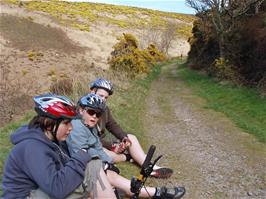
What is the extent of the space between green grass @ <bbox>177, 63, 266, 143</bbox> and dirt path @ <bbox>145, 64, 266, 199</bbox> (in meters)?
0.31

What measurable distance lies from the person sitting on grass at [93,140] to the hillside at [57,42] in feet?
39.8

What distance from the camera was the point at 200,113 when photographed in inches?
529

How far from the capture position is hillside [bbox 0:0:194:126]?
87.4ft

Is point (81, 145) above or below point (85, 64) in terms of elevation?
above

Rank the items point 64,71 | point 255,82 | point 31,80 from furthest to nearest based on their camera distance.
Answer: point 64,71 → point 31,80 → point 255,82

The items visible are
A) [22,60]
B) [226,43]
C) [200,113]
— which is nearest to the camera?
[200,113]

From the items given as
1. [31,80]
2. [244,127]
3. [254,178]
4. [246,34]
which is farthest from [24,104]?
[254,178]

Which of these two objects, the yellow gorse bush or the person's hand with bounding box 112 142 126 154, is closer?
the person's hand with bounding box 112 142 126 154

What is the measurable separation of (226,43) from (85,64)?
17636 mm

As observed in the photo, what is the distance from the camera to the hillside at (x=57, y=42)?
87.4ft

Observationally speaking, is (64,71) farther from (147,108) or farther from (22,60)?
(147,108)

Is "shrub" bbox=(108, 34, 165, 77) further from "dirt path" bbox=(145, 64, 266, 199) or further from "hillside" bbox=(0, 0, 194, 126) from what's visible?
"dirt path" bbox=(145, 64, 266, 199)

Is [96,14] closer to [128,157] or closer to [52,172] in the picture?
[128,157]

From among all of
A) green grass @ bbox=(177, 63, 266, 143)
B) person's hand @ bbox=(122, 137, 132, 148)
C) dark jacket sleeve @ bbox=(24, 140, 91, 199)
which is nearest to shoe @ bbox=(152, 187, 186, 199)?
person's hand @ bbox=(122, 137, 132, 148)
